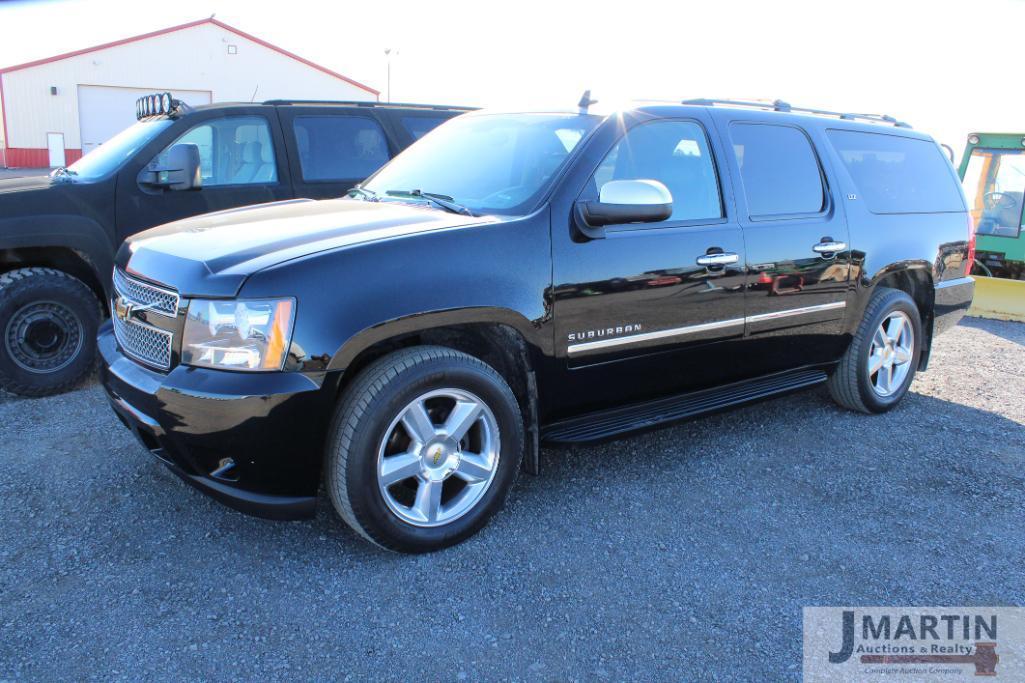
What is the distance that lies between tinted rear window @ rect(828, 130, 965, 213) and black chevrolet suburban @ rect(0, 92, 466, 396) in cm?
359

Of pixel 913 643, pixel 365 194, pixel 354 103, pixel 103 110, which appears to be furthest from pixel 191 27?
pixel 913 643

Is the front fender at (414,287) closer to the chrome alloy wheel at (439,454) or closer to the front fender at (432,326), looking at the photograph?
the front fender at (432,326)

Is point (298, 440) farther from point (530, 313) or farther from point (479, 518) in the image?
point (530, 313)

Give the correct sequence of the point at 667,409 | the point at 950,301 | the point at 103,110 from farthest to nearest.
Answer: the point at 103,110 < the point at 950,301 < the point at 667,409

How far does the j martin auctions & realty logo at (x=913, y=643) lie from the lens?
2.56 meters

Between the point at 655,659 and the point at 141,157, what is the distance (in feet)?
15.2

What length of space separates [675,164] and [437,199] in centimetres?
119

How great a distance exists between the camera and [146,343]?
303cm

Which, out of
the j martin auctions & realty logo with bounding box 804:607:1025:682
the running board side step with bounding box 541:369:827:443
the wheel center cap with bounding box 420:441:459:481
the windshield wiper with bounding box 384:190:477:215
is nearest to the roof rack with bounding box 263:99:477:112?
the windshield wiper with bounding box 384:190:477:215

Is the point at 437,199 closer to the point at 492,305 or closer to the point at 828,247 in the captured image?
the point at 492,305

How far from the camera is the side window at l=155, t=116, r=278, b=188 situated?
18.1 ft

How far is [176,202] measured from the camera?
5.31 m

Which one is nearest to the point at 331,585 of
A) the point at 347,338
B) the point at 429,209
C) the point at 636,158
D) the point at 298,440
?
the point at 298,440

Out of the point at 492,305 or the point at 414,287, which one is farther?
the point at 492,305
